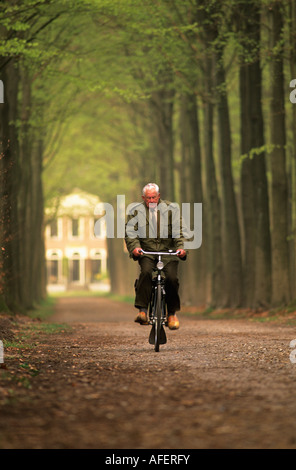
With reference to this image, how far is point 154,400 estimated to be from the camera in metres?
6.80

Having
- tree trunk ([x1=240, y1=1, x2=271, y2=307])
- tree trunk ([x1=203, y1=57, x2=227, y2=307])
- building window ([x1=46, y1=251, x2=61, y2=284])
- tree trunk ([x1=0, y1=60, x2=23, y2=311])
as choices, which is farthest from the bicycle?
building window ([x1=46, y1=251, x2=61, y2=284])

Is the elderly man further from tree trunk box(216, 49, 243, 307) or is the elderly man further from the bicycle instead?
tree trunk box(216, 49, 243, 307)

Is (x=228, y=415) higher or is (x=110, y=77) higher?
(x=110, y=77)

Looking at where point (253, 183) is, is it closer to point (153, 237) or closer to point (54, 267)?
point (153, 237)

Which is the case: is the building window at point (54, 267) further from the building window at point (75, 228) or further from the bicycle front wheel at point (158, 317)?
the bicycle front wheel at point (158, 317)

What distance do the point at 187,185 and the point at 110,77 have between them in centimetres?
485

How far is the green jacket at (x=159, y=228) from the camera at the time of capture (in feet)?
37.5

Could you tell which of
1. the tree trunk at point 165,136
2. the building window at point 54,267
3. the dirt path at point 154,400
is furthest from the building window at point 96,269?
the dirt path at point 154,400

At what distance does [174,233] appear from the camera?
11.5 metres

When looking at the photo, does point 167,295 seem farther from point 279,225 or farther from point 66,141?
point 66,141

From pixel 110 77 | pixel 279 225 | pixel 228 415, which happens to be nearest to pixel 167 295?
pixel 228 415

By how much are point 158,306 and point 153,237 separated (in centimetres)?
91

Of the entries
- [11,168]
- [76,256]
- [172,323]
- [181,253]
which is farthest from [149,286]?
[76,256]

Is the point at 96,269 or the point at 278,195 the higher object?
the point at 278,195
